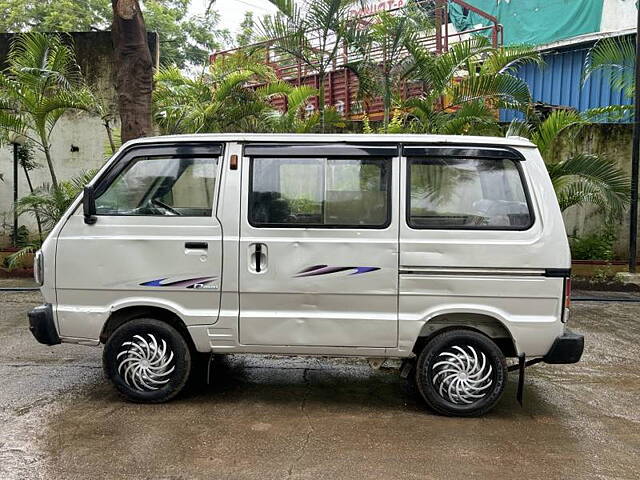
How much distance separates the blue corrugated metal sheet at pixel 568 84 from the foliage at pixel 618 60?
7.82ft

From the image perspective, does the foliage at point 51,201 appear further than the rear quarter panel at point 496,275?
Yes

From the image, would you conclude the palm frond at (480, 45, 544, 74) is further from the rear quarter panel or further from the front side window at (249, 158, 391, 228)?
the front side window at (249, 158, 391, 228)

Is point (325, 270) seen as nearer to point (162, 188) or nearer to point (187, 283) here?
point (187, 283)

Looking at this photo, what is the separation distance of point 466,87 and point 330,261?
533 cm

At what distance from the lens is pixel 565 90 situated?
13.4m

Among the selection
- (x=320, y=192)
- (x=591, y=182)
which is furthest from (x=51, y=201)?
(x=591, y=182)

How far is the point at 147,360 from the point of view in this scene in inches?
173

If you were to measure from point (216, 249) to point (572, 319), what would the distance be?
5.09 meters

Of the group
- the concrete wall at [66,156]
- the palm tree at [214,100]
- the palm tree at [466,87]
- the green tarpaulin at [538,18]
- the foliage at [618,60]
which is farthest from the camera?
the green tarpaulin at [538,18]

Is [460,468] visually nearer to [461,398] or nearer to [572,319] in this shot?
[461,398]

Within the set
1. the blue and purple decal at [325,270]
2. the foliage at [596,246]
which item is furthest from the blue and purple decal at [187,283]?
the foliage at [596,246]

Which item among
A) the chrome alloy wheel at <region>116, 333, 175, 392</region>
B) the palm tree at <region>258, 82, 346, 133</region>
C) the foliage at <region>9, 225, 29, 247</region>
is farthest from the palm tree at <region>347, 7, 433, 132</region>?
the foliage at <region>9, 225, 29, 247</region>

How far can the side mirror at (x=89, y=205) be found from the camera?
4.28 metres

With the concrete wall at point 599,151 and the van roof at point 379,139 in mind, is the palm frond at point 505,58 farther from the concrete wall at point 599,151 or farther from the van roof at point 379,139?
the van roof at point 379,139
